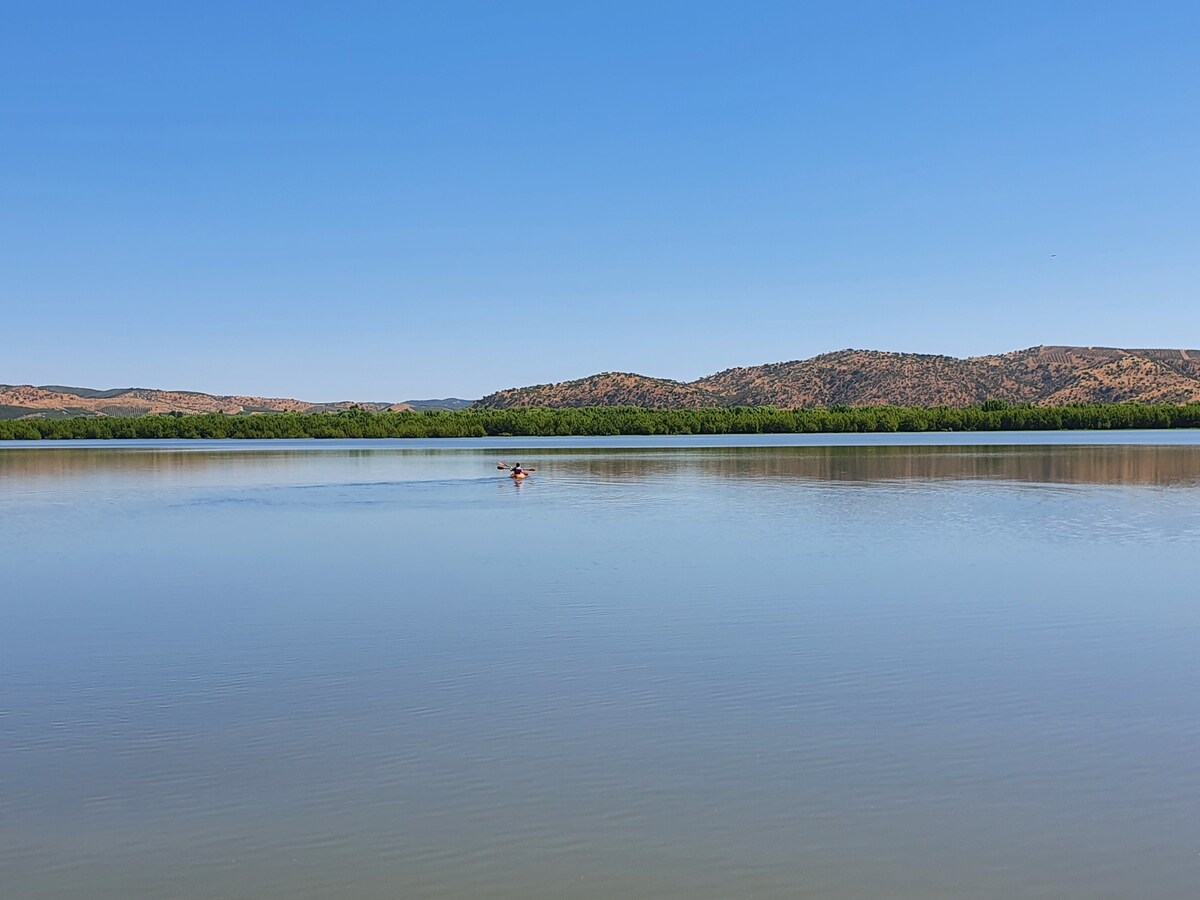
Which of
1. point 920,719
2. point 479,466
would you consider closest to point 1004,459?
point 479,466

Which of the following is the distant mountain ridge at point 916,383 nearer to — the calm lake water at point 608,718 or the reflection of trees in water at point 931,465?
the reflection of trees in water at point 931,465

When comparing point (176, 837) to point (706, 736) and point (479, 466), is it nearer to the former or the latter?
point (706, 736)

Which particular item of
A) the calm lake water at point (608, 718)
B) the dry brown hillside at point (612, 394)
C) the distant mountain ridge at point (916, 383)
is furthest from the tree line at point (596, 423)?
the calm lake water at point (608, 718)

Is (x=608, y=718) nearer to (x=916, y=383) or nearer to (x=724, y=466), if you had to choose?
(x=724, y=466)

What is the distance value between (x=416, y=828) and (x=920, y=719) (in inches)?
147

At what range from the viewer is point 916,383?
457 feet

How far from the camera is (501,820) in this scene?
251 inches

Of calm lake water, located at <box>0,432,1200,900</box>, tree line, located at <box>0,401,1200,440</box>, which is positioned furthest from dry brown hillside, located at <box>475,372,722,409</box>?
calm lake water, located at <box>0,432,1200,900</box>

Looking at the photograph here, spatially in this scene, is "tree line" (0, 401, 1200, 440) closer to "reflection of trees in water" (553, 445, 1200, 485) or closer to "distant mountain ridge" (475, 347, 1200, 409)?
"distant mountain ridge" (475, 347, 1200, 409)

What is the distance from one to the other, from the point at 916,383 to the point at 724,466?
100517 millimetres

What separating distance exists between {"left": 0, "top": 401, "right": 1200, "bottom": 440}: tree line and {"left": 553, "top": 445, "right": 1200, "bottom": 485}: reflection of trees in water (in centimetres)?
4095

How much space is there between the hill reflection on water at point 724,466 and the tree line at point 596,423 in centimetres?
3944

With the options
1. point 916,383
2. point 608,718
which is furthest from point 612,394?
point 608,718

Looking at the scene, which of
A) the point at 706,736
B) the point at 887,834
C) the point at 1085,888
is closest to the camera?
the point at 1085,888
